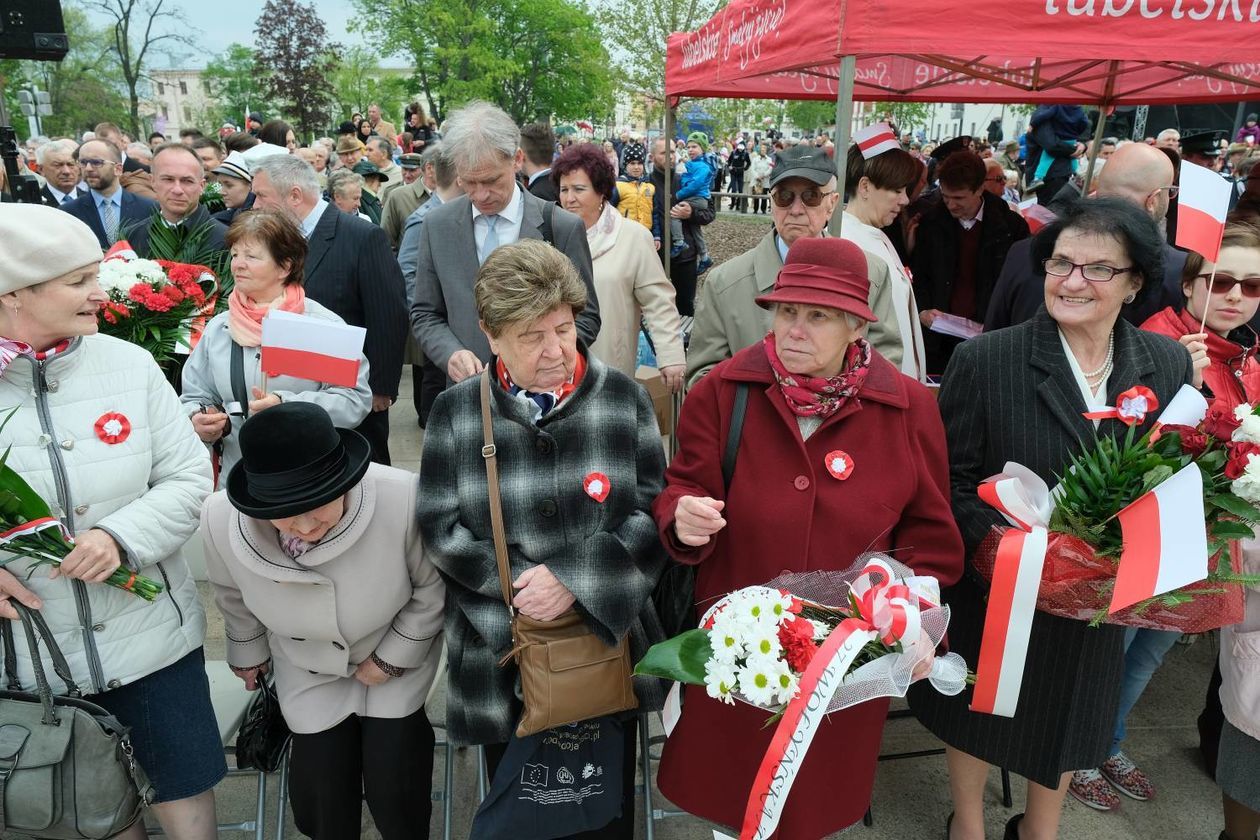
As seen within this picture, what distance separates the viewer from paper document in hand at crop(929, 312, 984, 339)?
5090 millimetres

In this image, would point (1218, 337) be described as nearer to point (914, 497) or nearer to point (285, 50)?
point (914, 497)

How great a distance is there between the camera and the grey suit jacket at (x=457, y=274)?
3.63 metres

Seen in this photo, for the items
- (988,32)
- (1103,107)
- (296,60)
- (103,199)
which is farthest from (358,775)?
(296,60)

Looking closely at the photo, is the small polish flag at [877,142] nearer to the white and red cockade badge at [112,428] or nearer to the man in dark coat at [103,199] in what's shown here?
the white and red cockade badge at [112,428]

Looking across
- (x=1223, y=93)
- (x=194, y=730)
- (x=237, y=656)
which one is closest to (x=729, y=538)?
(x=237, y=656)

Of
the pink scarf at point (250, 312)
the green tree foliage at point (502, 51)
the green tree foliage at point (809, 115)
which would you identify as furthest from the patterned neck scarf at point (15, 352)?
the green tree foliage at point (809, 115)

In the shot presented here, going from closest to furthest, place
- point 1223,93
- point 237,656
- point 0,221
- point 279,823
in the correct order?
1. point 0,221
2. point 237,656
3. point 279,823
4. point 1223,93

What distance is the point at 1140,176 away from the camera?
3.85 m

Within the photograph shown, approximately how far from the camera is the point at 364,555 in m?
2.35

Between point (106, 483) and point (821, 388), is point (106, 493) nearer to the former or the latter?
point (106, 483)

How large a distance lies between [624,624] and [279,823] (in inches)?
52.8

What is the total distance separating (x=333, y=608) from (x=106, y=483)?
660 millimetres

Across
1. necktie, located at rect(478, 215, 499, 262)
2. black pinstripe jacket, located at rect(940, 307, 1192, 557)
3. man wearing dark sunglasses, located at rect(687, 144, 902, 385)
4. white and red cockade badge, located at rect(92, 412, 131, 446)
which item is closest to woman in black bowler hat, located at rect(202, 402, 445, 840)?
white and red cockade badge, located at rect(92, 412, 131, 446)

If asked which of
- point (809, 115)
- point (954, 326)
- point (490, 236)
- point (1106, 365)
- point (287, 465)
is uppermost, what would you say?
point (809, 115)
